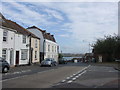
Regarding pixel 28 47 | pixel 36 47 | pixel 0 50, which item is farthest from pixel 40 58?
pixel 0 50

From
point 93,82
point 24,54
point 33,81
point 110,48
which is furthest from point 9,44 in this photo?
point 110,48

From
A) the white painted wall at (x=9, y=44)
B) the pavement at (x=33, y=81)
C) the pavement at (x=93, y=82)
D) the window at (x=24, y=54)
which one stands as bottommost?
the pavement at (x=93, y=82)

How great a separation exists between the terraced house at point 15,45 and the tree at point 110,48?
24607mm

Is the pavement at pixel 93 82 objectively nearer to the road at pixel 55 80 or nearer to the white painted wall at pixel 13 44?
the road at pixel 55 80

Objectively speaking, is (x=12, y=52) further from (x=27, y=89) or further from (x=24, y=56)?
(x=27, y=89)

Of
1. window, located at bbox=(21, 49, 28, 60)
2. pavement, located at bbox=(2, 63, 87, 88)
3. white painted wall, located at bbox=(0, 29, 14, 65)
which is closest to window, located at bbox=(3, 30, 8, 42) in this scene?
→ white painted wall, located at bbox=(0, 29, 14, 65)

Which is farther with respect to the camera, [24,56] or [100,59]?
[100,59]

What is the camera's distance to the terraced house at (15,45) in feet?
87.7

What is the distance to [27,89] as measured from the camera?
9.48m

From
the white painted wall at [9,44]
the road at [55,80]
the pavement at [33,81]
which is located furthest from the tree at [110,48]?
the pavement at [33,81]

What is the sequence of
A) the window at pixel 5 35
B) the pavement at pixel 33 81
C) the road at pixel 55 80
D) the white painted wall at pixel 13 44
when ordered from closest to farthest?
the pavement at pixel 33 81, the road at pixel 55 80, the white painted wall at pixel 13 44, the window at pixel 5 35

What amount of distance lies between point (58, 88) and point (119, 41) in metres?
45.9

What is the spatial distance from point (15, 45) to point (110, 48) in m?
33.2

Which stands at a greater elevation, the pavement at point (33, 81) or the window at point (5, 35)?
the window at point (5, 35)
